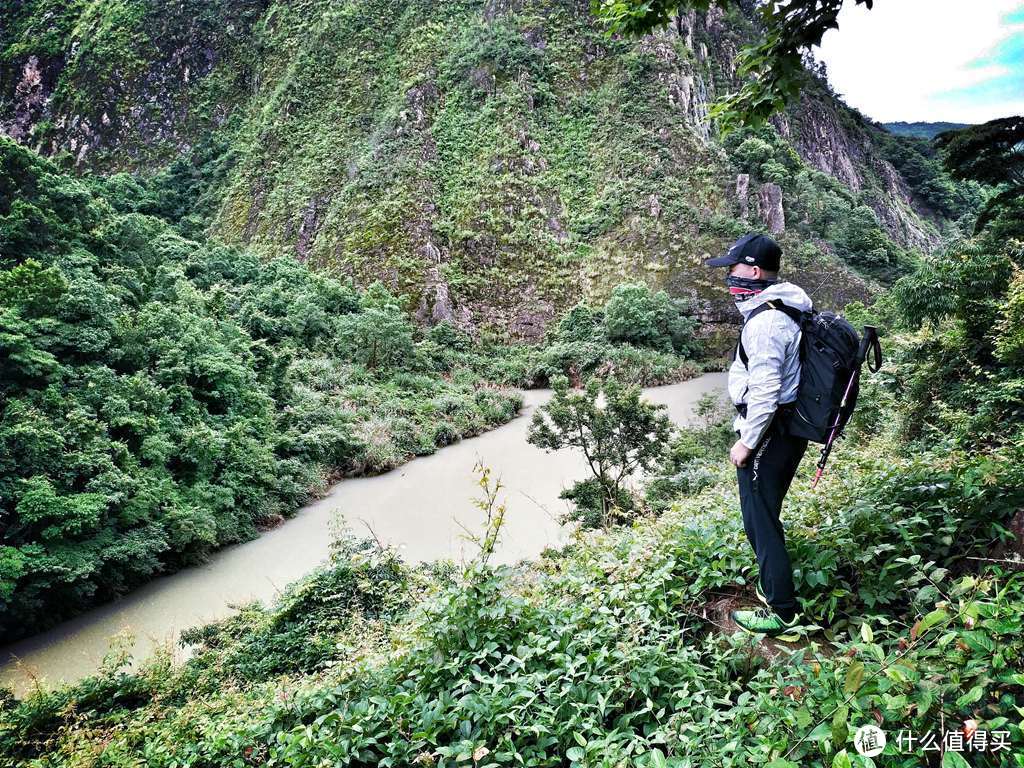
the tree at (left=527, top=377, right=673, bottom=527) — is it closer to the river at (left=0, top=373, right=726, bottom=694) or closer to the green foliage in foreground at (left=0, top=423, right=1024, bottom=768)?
the river at (left=0, top=373, right=726, bottom=694)

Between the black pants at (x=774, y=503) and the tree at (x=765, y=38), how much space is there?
5.22 ft

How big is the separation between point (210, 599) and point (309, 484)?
4342mm

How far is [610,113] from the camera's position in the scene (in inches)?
1421

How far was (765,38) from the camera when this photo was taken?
251cm

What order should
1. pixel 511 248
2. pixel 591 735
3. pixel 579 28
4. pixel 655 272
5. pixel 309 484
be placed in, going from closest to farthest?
1. pixel 591 735
2. pixel 309 484
3. pixel 655 272
4. pixel 511 248
5. pixel 579 28

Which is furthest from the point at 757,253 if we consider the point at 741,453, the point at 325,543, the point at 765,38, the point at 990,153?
the point at 325,543

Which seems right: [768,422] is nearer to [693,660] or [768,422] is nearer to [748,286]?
[748,286]

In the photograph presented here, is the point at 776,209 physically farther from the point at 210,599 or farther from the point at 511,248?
the point at 210,599

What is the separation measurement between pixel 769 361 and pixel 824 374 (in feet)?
0.66

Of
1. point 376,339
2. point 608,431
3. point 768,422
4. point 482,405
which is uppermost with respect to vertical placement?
point 376,339

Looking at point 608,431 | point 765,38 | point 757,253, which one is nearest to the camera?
point 757,253

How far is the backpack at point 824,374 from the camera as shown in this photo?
A: 1.98 m

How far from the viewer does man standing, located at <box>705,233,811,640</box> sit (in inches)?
79.8

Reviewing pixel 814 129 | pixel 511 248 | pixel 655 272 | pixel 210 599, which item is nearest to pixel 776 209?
pixel 655 272
